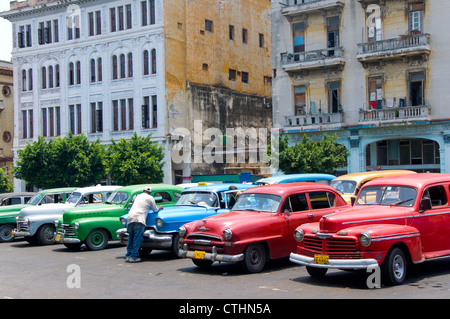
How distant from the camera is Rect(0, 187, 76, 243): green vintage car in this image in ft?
70.5

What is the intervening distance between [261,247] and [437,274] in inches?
139

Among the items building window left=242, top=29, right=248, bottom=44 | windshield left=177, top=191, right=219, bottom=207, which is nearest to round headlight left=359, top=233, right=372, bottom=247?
windshield left=177, top=191, right=219, bottom=207

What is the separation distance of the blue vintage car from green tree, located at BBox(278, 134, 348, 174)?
12783 mm

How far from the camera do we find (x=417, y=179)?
A: 38.2 feet

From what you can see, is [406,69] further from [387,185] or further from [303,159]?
[387,185]

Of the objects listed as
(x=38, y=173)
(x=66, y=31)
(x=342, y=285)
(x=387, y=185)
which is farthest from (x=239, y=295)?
(x=66, y=31)

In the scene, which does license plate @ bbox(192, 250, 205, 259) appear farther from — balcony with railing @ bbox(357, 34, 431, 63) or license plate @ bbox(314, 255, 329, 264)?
balcony with railing @ bbox(357, 34, 431, 63)

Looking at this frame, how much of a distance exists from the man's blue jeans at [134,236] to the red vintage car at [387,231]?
4604mm

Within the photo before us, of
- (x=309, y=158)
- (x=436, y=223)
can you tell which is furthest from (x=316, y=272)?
(x=309, y=158)

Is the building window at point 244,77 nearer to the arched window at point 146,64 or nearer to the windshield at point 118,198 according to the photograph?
the arched window at point 146,64

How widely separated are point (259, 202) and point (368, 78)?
2113cm

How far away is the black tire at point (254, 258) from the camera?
12.3 meters

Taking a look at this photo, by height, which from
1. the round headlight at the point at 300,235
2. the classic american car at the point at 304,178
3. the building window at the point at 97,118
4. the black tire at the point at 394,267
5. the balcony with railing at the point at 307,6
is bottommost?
→ the black tire at the point at 394,267

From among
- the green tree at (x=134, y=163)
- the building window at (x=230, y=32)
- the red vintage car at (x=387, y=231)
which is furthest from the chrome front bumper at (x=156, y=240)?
the building window at (x=230, y=32)
